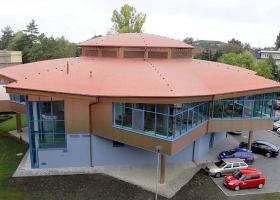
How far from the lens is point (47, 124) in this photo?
2242 cm

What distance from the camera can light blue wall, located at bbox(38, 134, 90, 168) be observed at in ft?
73.4

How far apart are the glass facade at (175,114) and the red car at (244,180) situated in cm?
473

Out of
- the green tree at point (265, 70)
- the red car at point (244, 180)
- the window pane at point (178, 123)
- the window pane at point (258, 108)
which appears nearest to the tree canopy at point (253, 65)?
the green tree at point (265, 70)

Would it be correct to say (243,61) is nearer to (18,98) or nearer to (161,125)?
(161,125)

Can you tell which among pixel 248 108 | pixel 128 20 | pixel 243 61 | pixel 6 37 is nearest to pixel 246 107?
pixel 248 108

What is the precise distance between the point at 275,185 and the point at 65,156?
16689 millimetres

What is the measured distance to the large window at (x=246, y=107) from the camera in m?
24.4

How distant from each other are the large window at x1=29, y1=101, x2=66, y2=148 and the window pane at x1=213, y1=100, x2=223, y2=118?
12.8m

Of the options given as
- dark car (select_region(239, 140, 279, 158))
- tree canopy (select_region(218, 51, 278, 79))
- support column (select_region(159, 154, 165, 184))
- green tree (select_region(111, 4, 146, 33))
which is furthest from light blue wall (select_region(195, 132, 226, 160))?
green tree (select_region(111, 4, 146, 33))

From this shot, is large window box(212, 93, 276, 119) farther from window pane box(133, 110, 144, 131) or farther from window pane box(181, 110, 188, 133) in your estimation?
window pane box(133, 110, 144, 131)

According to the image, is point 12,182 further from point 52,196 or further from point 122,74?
point 122,74

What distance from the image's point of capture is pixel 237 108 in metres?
24.9

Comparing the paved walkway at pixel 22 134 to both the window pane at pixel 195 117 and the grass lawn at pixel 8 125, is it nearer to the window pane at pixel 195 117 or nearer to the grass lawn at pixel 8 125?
the grass lawn at pixel 8 125

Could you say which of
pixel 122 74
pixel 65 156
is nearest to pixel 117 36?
pixel 122 74
